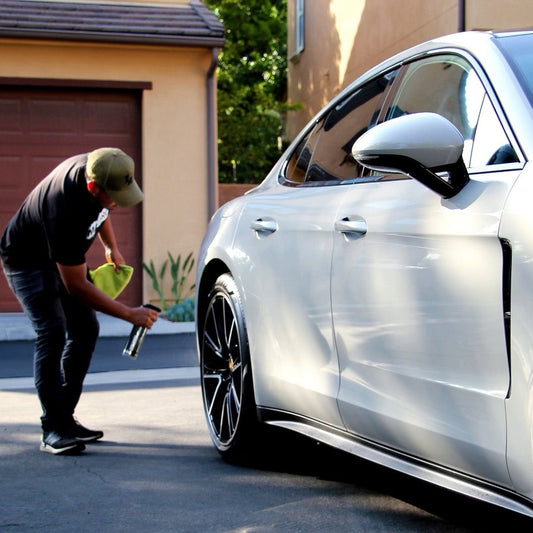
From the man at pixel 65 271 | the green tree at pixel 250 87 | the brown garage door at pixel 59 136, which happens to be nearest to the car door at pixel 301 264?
the man at pixel 65 271

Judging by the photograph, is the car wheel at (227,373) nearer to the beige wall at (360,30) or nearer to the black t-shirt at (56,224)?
the black t-shirt at (56,224)

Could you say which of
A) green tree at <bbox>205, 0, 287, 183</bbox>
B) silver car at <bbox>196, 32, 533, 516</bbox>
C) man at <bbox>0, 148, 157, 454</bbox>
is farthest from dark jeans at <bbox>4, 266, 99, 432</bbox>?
green tree at <bbox>205, 0, 287, 183</bbox>

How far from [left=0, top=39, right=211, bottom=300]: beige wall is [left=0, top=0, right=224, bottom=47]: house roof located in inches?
10.7

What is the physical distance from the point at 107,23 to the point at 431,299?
10344mm

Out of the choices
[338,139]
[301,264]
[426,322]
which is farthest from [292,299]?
[426,322]

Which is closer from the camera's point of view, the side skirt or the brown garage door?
the side skirt

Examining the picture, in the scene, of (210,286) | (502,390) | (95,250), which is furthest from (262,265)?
(95,250)

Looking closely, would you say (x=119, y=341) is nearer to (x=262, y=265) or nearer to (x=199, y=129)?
(x=199, y=129)

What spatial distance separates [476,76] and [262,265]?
1373 mm

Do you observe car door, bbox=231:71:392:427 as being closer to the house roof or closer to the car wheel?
the car wheel

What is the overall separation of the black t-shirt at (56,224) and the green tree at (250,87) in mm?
13666

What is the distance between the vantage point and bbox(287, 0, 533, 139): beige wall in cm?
1345

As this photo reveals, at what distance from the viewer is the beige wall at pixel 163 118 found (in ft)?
42.5

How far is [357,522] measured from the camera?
13.1ft
